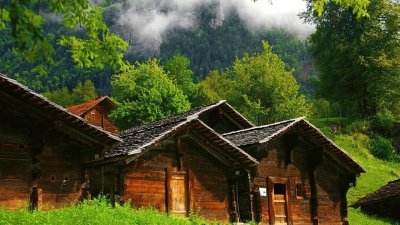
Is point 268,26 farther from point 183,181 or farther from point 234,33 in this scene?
point 183,181

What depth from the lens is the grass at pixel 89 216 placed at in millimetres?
13695

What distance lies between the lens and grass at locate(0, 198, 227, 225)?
13.7 meters

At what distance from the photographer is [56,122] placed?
1703 cm

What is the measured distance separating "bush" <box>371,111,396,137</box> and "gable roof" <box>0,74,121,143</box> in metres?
36.2

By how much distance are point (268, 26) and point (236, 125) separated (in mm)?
144620

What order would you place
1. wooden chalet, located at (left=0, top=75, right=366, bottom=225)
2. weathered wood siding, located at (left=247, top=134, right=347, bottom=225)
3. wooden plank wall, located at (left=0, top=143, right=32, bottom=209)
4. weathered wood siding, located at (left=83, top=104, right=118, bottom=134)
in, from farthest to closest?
weathered wood siding, located at (left=83, top=104, right=118, bottom=134) < weathered wood siding, located at (left=247, top=134, right=347, bottom=225) < wooden chalet, located at (left=0, top=75, right=366, bottom=225) < wooden plank wall, located at (left=0, top=143, right=32, bottom=209)

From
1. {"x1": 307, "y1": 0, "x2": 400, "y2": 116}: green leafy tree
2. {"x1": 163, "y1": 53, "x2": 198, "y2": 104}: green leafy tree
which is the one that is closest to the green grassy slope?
{"x1": 307, "y1": 0, "x2": 400, "y2": 116}: green leafy tree

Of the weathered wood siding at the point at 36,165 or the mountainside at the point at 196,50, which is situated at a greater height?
the mountainside at the point at 196,50

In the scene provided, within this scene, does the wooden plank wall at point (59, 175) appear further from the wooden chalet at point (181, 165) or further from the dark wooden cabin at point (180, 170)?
the dark wooden cabin at point (180, 170)

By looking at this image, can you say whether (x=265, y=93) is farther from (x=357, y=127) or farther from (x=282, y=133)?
(x=282, y=133)

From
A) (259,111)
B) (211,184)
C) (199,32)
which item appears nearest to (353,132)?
(259,111)

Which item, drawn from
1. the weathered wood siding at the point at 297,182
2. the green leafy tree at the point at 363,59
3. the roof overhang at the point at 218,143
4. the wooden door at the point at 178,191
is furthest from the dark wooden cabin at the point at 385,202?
the green leafy tree at the point at 363,59

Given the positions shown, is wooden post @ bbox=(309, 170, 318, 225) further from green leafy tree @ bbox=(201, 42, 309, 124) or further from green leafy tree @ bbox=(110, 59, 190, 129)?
green leafy tree @ bbox=(201, 42, 309, 124)

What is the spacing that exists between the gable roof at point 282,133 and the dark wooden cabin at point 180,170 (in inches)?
72.9
